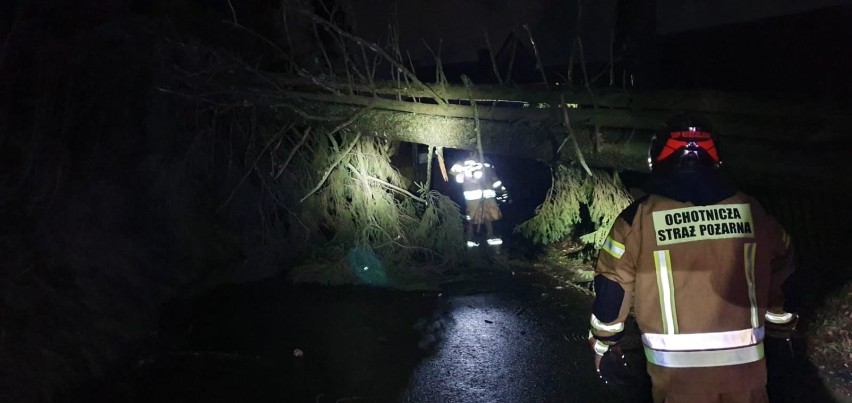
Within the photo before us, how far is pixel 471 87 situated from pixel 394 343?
2444 mm

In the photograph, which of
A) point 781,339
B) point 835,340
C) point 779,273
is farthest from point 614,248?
point 835,340

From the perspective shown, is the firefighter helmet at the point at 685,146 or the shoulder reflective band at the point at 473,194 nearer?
the firefighter helmet at the point at 685,146

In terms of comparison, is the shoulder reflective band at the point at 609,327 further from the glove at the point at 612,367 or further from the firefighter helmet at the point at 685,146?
the firefighter helmet at the point at 685,146

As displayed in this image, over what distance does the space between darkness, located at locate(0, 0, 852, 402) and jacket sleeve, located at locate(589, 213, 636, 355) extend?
2.08 meters

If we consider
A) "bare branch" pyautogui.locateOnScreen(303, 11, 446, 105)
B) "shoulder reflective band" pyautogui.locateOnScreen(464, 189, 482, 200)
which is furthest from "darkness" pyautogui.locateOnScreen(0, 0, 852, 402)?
"bare branch" pyautogui.locateOnScreen(303, 11, 446, 105)

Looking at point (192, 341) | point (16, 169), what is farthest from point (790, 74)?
point (16, 169)

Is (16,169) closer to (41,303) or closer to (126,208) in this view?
(126,208)

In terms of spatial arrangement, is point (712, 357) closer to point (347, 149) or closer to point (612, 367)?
point (612, 367)

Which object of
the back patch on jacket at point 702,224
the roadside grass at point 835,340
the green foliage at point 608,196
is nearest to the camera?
the back patch on jacket at point 702,224

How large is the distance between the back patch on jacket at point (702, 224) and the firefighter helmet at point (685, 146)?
178mm

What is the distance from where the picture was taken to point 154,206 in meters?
7.24

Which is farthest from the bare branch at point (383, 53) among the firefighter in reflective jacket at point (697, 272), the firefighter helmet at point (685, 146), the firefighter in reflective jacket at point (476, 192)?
the firefighter in reflective jacket at point (697, 272)

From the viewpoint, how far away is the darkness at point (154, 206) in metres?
4.78

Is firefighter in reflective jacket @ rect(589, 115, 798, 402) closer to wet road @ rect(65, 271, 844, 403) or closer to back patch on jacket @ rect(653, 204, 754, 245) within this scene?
back patch on jacket @ rect(653, 204, 754, 245)
